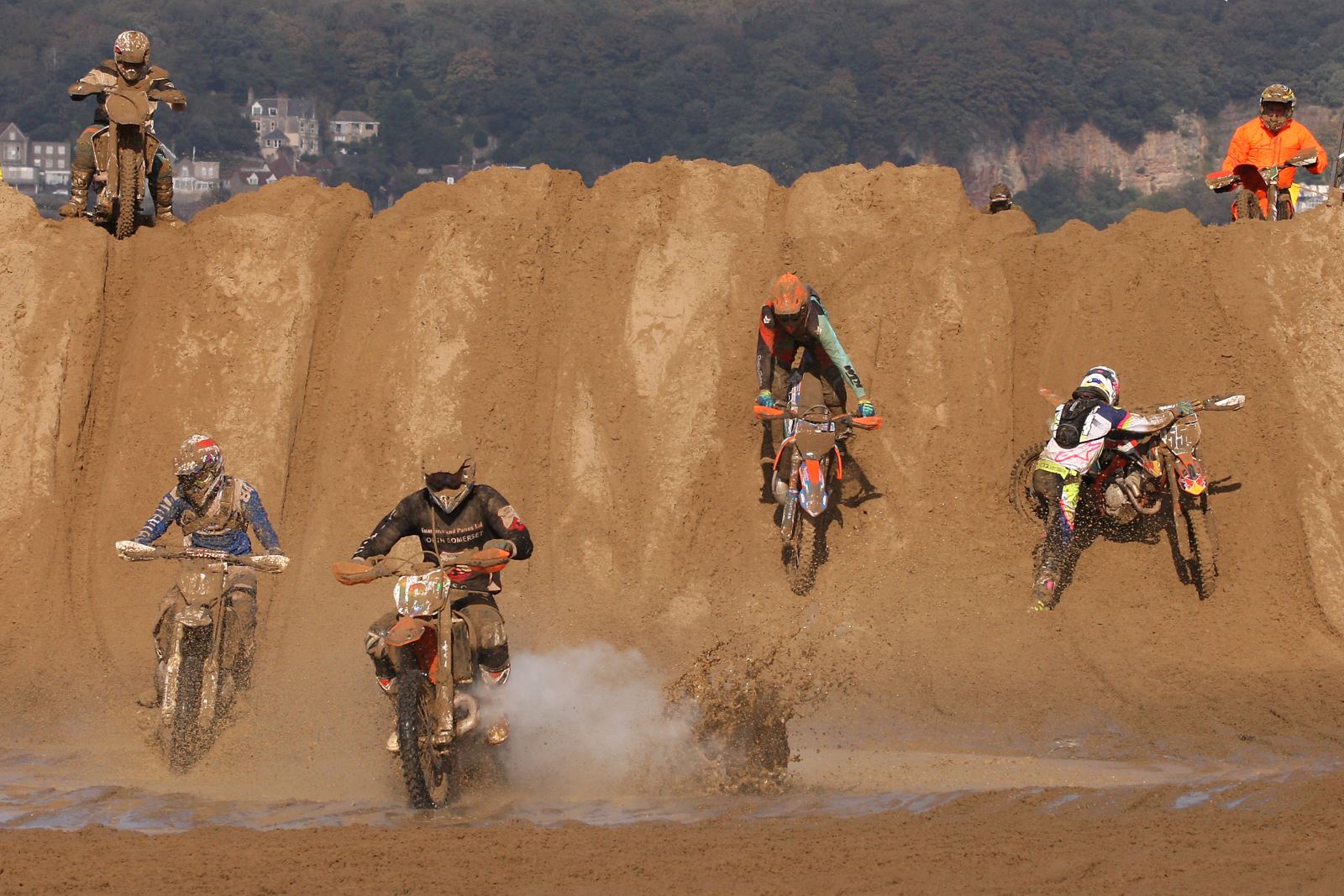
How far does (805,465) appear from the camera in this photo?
1522 cm

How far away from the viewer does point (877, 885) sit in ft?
30.9

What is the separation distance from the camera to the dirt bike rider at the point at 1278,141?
1819 centimetres

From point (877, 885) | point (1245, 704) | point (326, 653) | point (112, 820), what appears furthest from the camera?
point (326, 653)

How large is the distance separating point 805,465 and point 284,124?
8929cm

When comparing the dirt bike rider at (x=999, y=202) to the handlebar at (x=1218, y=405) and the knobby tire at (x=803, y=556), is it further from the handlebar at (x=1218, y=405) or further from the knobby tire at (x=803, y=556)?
the knobby tire at (x=803, y=556)

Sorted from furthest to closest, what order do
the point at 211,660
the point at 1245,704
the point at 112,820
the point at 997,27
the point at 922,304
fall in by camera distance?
the point at 997,27 → the point at 922,304 → the point at 1245,704 → the point at 211,660 → the point at 112,820

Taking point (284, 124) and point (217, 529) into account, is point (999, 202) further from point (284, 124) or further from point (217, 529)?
point (284, 124)

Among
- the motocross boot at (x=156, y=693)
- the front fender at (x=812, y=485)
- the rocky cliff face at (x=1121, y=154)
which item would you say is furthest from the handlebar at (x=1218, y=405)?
the rocky cliff face at (x=1121, y=154)

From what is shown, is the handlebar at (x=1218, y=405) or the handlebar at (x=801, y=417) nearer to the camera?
the handlebar at (x=1218, y=405)

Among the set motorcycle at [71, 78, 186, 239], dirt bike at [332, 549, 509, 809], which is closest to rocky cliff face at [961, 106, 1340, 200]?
motorcycle at [71, 78, 186, 239]

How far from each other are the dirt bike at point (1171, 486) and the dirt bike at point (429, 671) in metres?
5.83

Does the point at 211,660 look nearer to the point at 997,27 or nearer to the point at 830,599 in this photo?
the point at 830,599

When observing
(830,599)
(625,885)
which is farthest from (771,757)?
(830,599)

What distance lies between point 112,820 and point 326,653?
378 centimetres
